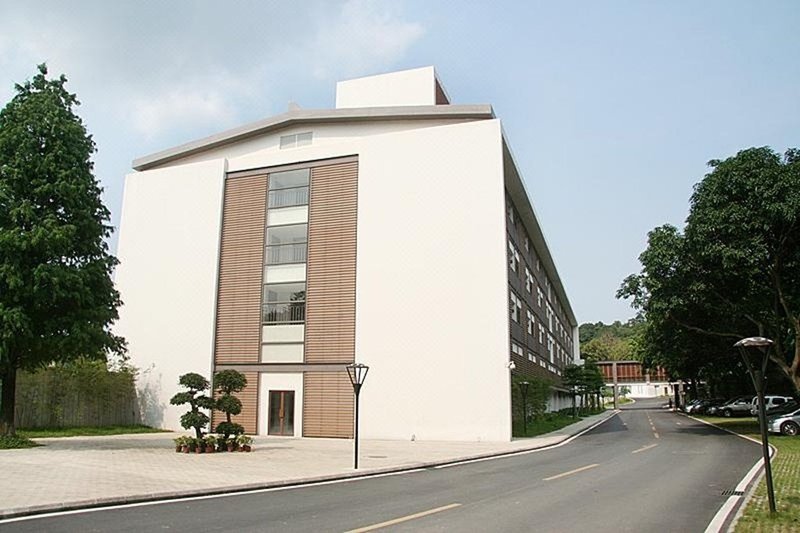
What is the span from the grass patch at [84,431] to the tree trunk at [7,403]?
522cm

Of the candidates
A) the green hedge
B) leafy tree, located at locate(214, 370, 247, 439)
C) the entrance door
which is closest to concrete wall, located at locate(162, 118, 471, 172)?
the entrance door

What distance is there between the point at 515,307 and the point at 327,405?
1187 cm

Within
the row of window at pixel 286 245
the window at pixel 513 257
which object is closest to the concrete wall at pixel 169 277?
the row of window at pixel 286 245

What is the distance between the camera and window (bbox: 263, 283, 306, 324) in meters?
30.5

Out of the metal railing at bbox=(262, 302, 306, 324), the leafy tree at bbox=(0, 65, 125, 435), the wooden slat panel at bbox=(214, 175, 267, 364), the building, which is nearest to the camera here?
the leafy tree at bbox=(0, 65, 125, 435)

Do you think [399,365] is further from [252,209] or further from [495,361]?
[252,209]

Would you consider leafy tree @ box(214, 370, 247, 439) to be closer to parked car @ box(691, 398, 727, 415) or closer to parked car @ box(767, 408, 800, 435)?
parked car @ box(767, 408, 800, 435)

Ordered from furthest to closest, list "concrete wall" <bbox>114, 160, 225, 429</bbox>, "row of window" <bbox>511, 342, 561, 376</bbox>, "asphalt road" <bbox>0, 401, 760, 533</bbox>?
"row of window" <bbox>511, 342, 561, 376</bbox> < "concrete wall" <bbox>114, 160, 225, 429</bbox> < "asphalt road" <bbox>0, 401, 760, 533</bbox>

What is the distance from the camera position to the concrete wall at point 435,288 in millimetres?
26547

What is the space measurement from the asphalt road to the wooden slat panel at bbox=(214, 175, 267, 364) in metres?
16.7

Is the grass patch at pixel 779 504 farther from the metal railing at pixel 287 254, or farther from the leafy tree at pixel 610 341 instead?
the leafy tree at pixel 610 341

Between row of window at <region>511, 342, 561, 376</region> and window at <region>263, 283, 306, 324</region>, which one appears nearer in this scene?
window at <region>263, 283, 306, 324</region>

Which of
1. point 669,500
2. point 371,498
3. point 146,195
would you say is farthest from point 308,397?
point 669,500

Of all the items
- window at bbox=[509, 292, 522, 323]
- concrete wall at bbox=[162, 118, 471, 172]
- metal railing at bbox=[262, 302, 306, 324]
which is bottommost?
metal railing at bbox=[262, 302, 306, 324]
